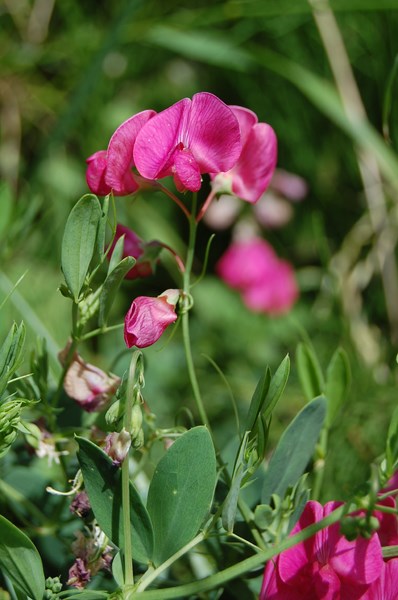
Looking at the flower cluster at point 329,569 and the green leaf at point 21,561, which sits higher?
the green leaf at point 21,561

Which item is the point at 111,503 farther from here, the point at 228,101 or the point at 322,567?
the point at 228,101

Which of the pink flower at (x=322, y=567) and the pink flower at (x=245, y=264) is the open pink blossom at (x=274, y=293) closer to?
the pink flower at (x=245, y=264)

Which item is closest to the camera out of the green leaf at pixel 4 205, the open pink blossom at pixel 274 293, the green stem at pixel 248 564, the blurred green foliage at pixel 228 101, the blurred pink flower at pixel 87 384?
the green stem at pixel 248 564

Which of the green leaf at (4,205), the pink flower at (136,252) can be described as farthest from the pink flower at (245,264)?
the pink flower at (136,252)

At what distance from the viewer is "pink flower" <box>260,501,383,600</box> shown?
0.38 meters

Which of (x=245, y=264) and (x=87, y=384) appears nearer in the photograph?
(x=87, y=384)

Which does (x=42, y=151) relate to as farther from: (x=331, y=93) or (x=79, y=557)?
(x=79, y=557)

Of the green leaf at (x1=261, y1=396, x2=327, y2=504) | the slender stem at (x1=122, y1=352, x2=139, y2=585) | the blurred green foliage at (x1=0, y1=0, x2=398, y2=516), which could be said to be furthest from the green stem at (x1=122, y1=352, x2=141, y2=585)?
the blurred green foliage at (x1=0, y1=0, x2=398, y2=516)

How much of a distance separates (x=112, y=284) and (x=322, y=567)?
0.18 metres

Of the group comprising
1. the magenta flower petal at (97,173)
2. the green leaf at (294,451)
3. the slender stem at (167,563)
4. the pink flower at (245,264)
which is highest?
the magenta flower petal at (97,173)

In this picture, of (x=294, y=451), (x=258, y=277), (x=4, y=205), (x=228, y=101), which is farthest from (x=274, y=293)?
(x=294, y=451)

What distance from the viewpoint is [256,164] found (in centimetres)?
49

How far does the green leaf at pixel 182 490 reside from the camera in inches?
14.8

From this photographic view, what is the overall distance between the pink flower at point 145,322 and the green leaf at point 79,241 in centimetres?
3
